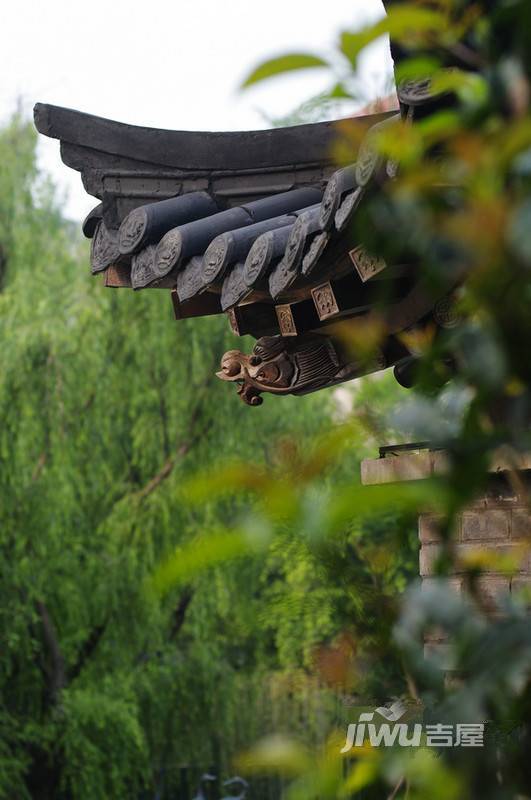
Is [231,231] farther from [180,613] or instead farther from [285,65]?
[180,613]

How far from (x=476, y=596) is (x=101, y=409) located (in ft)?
28.9

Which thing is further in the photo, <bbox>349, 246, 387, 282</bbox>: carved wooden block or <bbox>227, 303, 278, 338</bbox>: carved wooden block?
<bbox>227, 303, 278, 338</bbox>: carved wooden block

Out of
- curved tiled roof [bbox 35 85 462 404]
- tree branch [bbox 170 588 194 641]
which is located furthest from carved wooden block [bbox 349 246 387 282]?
tree branch [bbox 170 588 194 641]

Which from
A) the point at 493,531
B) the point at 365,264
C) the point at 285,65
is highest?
the point at 365,264

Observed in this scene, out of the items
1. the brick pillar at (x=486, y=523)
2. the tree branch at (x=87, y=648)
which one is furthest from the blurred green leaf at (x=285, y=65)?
the tree branch at (x=87, y=648)

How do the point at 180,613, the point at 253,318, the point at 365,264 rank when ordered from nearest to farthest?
the point at 365,264 < the point at 253,318 < the point at 180,613

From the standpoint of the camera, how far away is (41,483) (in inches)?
351

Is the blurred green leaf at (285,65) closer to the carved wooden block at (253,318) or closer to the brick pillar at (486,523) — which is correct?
the brick pillar at (486,523)

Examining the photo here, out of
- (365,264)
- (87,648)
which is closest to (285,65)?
(365,264)

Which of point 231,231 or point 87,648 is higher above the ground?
point 231,231

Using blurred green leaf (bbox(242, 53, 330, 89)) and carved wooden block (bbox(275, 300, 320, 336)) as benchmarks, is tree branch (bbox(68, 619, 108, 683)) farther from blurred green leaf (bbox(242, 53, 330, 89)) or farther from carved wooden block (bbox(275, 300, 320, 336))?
blurred green leaf (bbox(242, 53, 330, 89))

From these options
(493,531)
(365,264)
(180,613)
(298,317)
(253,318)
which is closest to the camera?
(365,264)

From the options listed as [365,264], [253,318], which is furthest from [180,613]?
[365,264]

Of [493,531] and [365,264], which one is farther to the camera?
[493,531]
